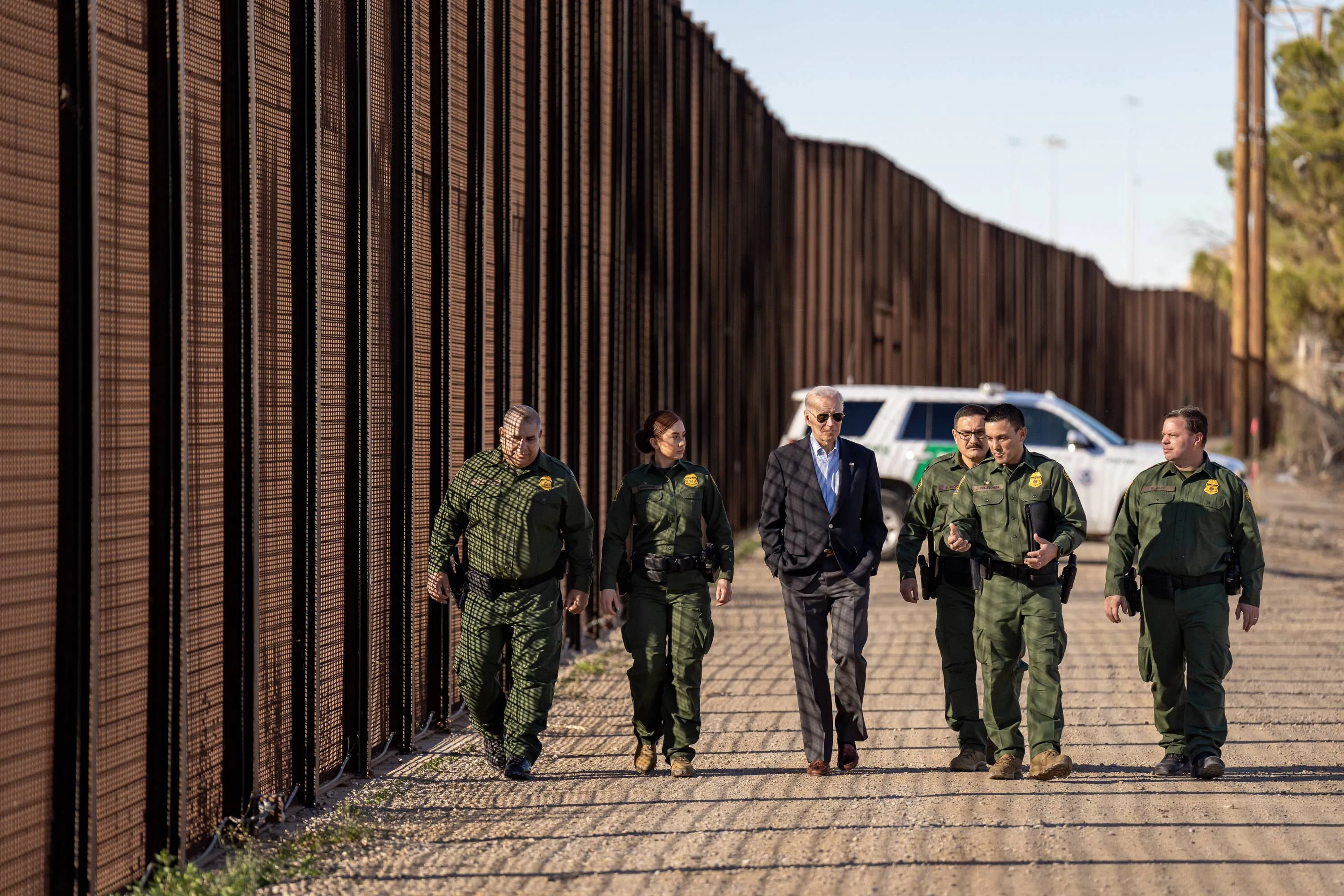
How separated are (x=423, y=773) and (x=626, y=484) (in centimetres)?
164

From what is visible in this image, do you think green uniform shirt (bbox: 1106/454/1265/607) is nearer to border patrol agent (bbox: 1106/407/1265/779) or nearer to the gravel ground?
border patrol agent (bbox: 1106/407/1265/779)

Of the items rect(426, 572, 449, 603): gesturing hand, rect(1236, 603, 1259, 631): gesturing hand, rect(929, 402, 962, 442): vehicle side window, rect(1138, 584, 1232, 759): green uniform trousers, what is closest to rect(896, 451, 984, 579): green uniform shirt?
rect(1138, 584, 1232, 759): green uniform trousers

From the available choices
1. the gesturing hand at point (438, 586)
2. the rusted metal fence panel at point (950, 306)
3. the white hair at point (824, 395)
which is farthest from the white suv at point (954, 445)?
the gesturing hand at point (438, 586)

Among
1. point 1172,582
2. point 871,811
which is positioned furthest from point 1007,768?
point 1172,582

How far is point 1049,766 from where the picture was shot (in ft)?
24.8

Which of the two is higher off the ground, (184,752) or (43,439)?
(43,439)

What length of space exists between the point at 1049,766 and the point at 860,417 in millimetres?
10762

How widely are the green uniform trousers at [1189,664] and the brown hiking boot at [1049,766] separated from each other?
608 millimetres

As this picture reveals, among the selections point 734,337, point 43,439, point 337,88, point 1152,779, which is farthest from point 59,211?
point 734,337

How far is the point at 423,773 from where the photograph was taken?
25.8 ft

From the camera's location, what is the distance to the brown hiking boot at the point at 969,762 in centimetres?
785

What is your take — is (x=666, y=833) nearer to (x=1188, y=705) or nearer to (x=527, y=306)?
(x=1188, y=705)

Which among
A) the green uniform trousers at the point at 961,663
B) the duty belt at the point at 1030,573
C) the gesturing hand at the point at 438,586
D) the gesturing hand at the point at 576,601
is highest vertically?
the duty belt at the point at 1030,573

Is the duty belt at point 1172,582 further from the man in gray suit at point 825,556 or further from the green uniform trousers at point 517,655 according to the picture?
the green uniform trousers at point 517,655
